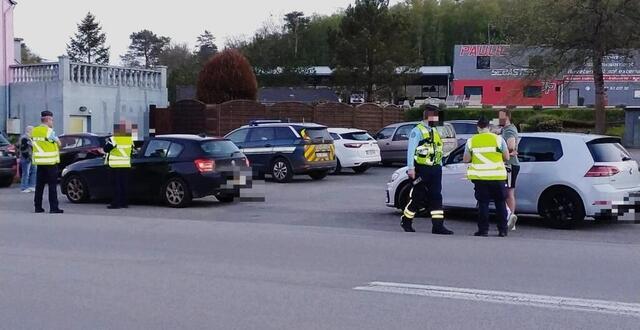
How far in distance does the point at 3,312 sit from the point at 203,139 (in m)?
9.15

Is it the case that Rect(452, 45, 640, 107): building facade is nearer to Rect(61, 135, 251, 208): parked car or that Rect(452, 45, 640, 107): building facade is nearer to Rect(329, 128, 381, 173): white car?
Rect(329, 128, 381, 173): white car

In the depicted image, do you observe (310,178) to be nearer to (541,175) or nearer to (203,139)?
(203,139)

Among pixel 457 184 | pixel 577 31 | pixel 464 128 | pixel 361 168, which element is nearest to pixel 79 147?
pixel 361 168

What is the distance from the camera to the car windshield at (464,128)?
25766mm

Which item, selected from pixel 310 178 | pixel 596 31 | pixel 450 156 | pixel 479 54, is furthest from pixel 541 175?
pixel 479 54

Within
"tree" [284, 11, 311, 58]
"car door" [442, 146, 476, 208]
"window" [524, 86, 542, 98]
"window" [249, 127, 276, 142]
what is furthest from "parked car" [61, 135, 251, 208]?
"tree" [284, 11, 311, 58]

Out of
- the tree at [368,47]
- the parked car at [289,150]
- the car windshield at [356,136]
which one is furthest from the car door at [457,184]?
the tree at [368,47]

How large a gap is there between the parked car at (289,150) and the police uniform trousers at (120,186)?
6.17m

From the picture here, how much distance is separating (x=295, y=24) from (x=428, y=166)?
242 feet

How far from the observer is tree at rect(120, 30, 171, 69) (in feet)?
327

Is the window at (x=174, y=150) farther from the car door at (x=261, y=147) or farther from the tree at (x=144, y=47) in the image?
the tree at (x=144, y=47)

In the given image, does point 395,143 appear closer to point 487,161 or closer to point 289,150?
point 289,150

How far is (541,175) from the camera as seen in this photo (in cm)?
1302

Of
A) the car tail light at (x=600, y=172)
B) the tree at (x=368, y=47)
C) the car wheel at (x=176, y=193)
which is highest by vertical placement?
the tree at (x=368, y=47)
